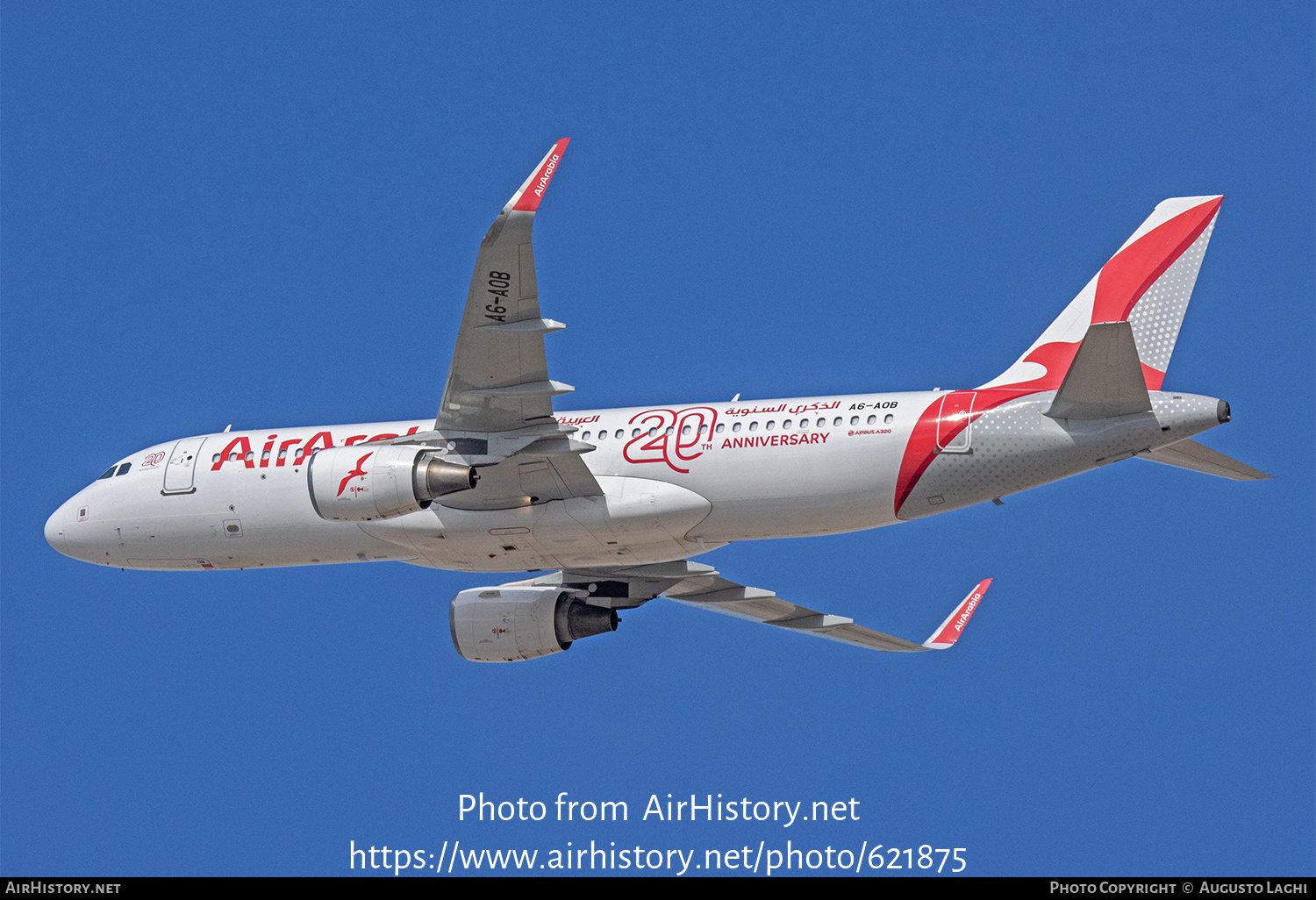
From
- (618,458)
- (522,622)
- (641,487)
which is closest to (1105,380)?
(641,487)

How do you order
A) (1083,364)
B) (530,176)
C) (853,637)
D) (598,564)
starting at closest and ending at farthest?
(530,176) → (1083,364) → (598,564) → (853,637)

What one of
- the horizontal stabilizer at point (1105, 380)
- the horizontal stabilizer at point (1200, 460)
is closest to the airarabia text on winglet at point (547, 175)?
the horizontal stabilizer at point (1105, 380)

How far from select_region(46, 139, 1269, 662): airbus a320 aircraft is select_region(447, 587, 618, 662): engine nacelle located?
144 centimetres

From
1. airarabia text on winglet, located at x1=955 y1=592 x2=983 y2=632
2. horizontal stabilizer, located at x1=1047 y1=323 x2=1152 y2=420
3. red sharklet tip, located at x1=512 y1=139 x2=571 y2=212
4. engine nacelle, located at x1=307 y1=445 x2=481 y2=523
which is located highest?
red sharklet tip, located at x1=512 y1=139 x2=571 y2=212

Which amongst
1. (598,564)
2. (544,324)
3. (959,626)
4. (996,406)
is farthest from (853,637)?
(544,324)

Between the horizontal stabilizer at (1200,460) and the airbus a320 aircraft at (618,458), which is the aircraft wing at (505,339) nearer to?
the airbus a320 aircraft at (618,458)

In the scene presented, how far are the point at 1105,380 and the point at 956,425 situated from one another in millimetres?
2702

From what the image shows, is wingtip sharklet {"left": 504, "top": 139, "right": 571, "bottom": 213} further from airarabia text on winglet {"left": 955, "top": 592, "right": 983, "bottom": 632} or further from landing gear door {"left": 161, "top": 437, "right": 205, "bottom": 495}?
airarabia text on winglet {"left": 955, "top": 592, "right": 983, "bottom": 632}

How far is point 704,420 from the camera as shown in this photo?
29047mm

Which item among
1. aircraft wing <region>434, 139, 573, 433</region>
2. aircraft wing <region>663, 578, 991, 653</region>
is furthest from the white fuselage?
aircraft wing <region>663, 578, 991, 653</region>

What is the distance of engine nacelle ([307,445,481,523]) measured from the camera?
27.5 metres

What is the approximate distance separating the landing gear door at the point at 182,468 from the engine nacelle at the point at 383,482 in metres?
4.62

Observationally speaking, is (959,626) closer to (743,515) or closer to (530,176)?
(743,515)
